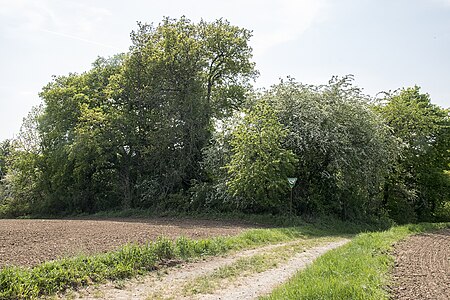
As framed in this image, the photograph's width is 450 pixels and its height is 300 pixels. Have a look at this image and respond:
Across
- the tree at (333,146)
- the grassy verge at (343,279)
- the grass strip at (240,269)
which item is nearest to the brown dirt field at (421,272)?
the grassy verge at (343,279)

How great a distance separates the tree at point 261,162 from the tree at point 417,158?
12270 millimetres

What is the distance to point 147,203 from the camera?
30.6 metres

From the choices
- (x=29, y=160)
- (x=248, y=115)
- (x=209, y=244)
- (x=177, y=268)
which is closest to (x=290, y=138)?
(x=248, y=115)

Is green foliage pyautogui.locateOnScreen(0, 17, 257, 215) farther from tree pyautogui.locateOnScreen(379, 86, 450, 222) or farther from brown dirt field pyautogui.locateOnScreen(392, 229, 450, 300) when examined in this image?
brown dirt field pyautogui.locateOnScreen(392, 229, 450, 300)

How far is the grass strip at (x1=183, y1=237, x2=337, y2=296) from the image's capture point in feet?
27.6

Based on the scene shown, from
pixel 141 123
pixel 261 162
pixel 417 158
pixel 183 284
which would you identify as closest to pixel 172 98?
pixel 141 123

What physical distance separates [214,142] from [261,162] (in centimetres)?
730

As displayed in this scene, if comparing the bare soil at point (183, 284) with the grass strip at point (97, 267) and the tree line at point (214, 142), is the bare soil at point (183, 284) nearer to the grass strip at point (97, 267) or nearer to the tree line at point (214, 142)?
the grass strip at point (97, 267)

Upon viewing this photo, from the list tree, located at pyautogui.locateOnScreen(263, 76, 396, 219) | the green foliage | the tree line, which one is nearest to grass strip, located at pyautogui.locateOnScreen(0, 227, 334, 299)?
the tree line

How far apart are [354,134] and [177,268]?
17915 mm

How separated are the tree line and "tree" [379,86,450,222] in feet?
0.35

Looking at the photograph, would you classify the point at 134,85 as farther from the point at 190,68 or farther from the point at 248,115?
the point at 248,115

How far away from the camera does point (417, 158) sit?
33.2m

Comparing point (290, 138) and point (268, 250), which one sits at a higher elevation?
point (290, 138)
